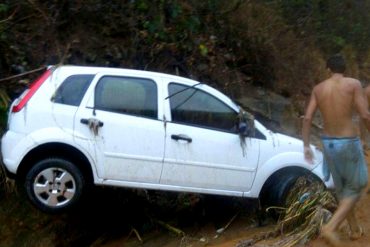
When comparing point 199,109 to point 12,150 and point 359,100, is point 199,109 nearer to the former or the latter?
point 12,150

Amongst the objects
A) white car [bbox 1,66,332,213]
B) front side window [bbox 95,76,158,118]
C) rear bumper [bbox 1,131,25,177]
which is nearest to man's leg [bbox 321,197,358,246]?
white car [bbox 1,66,332,213]

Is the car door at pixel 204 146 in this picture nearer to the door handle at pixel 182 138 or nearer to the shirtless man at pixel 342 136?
the door handle at pixel 182 138

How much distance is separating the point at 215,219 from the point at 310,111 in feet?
10.4

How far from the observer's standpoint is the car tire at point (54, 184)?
7.55 m

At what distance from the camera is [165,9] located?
1109 centimetres

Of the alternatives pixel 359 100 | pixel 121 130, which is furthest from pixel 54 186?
pixel 359 100

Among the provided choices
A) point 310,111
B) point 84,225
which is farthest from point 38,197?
point 310,111

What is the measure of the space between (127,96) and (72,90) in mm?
620

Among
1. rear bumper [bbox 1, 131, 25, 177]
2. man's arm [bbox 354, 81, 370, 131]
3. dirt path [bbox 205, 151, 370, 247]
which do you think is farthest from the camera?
rear bumper [bbox 1, 131, 25, 177]

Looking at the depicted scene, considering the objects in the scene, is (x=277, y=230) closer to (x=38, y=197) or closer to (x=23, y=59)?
(x=38, y=197)

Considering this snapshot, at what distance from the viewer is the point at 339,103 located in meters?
6.22

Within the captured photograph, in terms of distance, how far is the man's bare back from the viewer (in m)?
6.21

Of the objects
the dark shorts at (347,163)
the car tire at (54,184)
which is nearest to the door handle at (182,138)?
the car tire at (54,184)

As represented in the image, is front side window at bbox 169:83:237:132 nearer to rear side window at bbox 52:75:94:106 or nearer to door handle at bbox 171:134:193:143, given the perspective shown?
door handle at bbox 171:134:193:143
